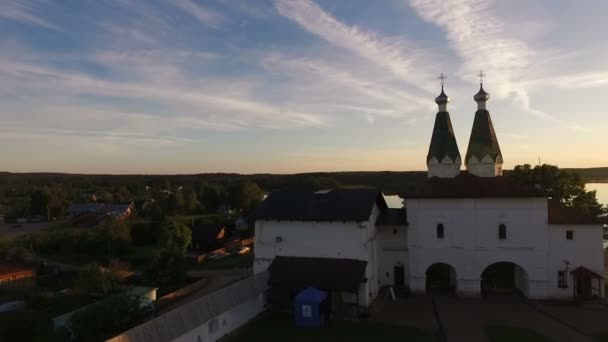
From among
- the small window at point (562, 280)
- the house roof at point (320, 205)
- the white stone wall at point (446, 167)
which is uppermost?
the white stone wall at point (446, 167)

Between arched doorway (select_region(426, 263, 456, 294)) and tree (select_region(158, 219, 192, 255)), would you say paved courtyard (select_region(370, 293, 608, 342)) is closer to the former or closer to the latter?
arched doorway (select_region(426, 263, 456, 294))

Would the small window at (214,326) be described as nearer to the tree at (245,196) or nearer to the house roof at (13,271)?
the house roof at (13,271)

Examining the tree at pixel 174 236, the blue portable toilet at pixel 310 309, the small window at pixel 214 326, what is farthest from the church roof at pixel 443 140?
the tree at pixel 174 236

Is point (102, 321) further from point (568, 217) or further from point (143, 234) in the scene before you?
point (143, 234)

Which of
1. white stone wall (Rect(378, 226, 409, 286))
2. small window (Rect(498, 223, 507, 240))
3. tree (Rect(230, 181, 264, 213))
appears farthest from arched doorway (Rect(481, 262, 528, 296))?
tree (Rect(230, 181, 264, 213))

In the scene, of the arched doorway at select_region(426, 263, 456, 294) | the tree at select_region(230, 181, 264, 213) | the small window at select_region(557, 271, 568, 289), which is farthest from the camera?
the tree at select_region(230, 181, 264, 213)

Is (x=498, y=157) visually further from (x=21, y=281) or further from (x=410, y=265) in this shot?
(x=21, y=281)

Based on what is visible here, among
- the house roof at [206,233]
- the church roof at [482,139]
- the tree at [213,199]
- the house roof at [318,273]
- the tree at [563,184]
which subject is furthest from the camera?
the tree at [213,199]
